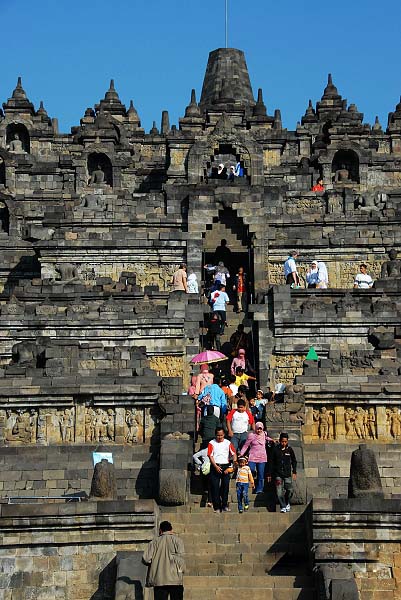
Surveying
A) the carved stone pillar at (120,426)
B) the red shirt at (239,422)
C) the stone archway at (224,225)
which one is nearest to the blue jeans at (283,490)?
the red shirt at (239,422)

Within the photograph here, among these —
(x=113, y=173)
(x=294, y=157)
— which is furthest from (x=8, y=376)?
(x=294, y=157)

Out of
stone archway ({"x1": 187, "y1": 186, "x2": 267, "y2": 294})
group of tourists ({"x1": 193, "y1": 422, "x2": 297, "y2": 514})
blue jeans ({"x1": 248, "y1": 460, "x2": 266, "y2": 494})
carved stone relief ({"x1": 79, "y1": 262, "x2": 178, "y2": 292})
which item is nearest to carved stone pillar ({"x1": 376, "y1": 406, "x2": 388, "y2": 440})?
group of tourists ({"x1": 193, "y1": 422, "x2": 297, "y2": 514})

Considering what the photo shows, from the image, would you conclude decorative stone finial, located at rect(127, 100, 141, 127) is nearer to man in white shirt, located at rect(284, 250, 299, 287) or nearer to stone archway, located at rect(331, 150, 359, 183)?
stone archway, located at rect(331, 150, 359, 183)

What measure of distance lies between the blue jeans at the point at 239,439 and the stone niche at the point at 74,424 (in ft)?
9.26

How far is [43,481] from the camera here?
27.4 meters

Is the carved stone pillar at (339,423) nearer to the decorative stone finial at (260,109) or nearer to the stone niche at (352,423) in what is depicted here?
the stone niche at (352,423)

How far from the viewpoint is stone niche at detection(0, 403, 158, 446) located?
28.8m

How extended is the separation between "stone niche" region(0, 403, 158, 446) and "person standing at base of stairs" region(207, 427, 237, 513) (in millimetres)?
4247

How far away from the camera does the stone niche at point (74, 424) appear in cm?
2883

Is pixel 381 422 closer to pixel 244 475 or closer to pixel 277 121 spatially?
pixel 244 475

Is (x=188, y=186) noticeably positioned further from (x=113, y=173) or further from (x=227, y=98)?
(x=227, y=98)

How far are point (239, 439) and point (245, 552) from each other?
341 cm

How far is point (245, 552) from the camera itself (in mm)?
23578

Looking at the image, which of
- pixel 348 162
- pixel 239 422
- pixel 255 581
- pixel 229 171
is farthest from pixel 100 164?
pixel 255 581
